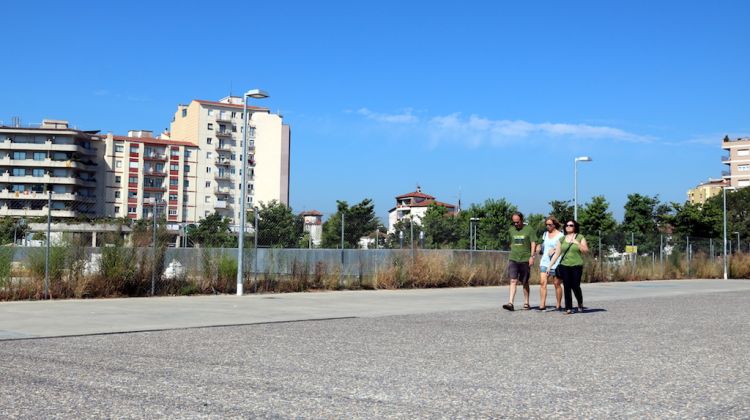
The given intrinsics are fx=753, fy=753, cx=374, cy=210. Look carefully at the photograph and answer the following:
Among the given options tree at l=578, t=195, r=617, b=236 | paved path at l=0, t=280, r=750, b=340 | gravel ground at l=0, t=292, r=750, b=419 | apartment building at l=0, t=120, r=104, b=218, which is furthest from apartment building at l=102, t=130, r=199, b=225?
gravel ground at l=0, t=292, r=750, b=419

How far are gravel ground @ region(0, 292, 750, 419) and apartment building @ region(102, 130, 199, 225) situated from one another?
344 ft

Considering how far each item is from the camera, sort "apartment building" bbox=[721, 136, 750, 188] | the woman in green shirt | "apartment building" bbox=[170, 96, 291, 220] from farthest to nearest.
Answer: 1. "apartment building" bbox=[721, 136, 750, 188]
2. "apartment building" bbox=[170, 96, 291, 220]
3. the woman in green shirt

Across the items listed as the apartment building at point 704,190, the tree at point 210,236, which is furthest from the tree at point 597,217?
the apartment building at point 704,190

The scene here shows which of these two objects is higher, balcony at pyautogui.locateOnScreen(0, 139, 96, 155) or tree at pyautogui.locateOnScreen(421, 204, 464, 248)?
balcony at pyautogui.locateOnScreen(0, 139, 96, 155)

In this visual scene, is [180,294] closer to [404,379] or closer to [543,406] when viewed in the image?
[404,379]

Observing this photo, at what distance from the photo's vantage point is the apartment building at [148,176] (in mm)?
112438

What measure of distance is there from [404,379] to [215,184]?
118110mm

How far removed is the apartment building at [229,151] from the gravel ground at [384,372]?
4192 inches

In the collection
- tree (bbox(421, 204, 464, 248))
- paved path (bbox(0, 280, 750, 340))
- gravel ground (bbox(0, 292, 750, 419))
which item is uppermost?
tree (bbox(421, 204, 464, 248))

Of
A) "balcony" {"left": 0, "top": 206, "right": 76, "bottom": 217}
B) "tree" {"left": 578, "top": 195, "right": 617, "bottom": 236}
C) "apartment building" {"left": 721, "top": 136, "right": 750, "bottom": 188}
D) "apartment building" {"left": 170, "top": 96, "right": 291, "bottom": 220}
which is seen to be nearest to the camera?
"tree" {"left": 578, "top": 195, "right": 617, "bottom": 236}

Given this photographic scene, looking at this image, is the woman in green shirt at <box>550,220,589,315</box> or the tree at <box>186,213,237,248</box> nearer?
the woman in green shirt at <box>550,220,589,315</box>

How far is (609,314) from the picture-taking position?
44.3ft

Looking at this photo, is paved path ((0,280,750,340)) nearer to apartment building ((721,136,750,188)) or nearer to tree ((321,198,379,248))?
tree ((321,198,379,248))

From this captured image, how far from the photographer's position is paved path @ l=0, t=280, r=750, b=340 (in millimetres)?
10406
